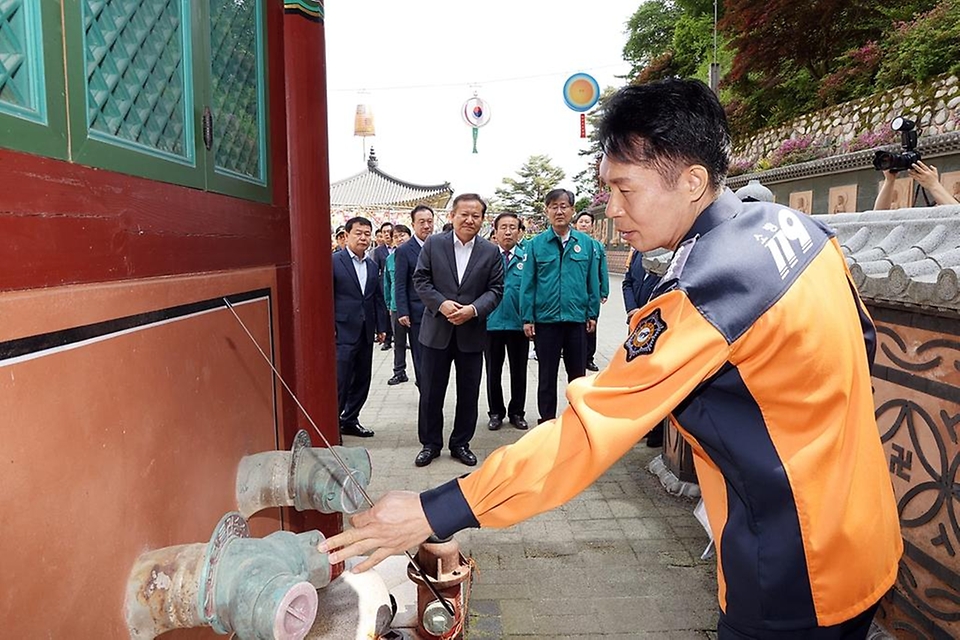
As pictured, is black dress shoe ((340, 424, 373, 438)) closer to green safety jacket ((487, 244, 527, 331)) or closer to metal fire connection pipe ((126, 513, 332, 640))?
green safety jacket ((487, 244, 527, 331))

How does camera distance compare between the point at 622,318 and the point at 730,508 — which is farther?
the point at 622,318

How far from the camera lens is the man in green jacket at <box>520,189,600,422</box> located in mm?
5371

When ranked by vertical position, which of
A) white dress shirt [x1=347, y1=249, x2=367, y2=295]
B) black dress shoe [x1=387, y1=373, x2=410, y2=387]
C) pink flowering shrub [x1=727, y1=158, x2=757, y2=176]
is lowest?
black dress shoe [x1=387, y1=373, x2=410, y2=387]

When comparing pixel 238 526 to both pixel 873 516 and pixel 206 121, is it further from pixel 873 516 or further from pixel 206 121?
pixel 873 516

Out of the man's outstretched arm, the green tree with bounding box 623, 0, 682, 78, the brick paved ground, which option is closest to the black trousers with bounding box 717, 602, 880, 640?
the man's outstretched arm

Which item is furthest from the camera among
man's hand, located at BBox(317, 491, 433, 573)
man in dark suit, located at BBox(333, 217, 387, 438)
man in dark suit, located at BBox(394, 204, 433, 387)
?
man in dark suit, located at BBox(394, 204, 433, 387)

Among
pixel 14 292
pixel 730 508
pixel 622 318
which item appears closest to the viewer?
pixel 14 292

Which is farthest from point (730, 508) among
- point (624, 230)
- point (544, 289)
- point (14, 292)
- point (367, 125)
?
point (367, 125)

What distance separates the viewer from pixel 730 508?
1.42m

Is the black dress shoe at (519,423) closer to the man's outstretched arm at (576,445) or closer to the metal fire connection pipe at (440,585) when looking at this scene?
the metal fire connection pipe at (440,585)

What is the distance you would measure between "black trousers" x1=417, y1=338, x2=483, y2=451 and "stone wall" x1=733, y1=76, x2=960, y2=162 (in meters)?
9.74

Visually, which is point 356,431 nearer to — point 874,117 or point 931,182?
point 931,182

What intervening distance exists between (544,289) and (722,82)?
17426mm

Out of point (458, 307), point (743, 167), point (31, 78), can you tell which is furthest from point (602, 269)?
point (743, 167)
